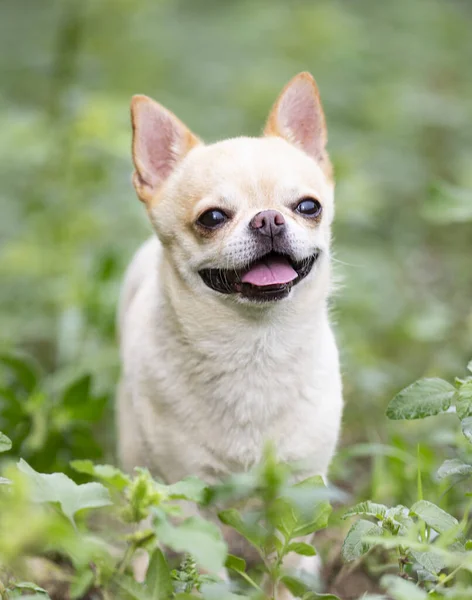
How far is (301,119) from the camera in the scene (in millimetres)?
3527

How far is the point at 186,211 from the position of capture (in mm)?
3205

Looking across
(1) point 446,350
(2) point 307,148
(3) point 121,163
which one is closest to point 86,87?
(3) point 121,163

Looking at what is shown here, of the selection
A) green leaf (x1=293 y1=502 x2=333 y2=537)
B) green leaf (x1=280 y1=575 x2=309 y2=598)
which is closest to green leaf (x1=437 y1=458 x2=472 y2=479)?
green leaf (x1=293 y1=502 x2=333 y2=537)

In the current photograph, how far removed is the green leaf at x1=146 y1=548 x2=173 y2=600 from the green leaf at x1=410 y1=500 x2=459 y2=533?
66 centimetres

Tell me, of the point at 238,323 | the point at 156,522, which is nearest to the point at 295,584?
the point at 156,522

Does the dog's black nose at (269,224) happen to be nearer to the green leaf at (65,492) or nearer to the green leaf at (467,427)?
the green leaf at (467,427)

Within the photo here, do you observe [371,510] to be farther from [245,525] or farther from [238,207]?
[238,207]

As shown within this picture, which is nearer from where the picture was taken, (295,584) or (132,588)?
(132,588)

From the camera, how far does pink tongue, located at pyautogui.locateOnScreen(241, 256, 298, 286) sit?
303cm

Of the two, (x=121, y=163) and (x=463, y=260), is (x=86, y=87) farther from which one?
(x=463, y=260)

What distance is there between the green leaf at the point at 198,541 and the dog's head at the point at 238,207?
1.18 metres

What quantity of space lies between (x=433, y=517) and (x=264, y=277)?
3.51 feet

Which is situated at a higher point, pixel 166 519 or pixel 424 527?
pixel 166 519

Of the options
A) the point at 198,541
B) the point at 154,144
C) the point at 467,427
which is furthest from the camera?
the point at 154,144
